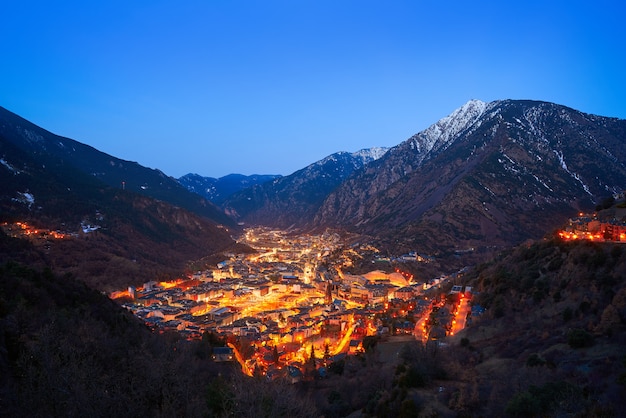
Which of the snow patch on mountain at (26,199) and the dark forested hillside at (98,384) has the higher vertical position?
the snow patch on mountain at (26,199)

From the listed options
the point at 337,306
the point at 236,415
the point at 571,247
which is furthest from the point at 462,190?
the point at 236,415

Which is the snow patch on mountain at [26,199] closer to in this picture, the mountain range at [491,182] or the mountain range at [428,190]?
the mountain range at [428,190]

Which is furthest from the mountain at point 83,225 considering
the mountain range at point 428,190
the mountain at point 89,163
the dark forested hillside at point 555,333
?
the dark forested hillside at point 555,333

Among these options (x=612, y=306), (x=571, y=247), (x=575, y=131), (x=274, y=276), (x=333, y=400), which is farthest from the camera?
(x=575, y=131)

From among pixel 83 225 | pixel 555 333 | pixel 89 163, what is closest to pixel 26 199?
pixel 83 225

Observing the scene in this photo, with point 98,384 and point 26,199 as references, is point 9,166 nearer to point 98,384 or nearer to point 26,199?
point 26,199

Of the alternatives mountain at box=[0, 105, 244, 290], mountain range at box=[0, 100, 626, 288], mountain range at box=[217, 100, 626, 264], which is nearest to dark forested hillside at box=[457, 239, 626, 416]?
mountain range at box=[0, 100, 626, 288]

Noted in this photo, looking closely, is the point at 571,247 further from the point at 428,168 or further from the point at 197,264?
the point at 428,168
